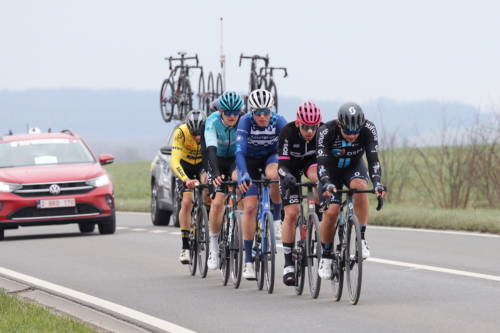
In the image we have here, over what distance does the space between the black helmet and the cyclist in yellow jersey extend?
3.05 metres

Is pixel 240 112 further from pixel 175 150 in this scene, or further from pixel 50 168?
pixel 50 168

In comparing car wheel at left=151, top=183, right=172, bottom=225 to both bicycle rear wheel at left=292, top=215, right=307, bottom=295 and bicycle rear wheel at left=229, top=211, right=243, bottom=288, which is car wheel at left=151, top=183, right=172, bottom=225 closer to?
bicycle rear wheel at left=229, top=211, right=243, bottom=288

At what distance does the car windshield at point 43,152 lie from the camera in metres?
18.3

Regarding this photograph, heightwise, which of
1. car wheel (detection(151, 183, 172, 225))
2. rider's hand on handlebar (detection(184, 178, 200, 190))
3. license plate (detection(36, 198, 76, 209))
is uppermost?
rider's hand on handlebar (detection(184, 178, 200, 190))

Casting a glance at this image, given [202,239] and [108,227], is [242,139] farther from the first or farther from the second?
[108,227]

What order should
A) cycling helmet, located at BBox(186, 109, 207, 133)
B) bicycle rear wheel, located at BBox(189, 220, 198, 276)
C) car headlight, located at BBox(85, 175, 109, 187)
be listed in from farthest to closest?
1. car headlight, located at BBox(85, 175, 109, 187)
2. bicycle rear wheel, located at BBox(189, 220, 198, 276)
3. cycling helmet, located at BBox(186, 109, 207, 133)

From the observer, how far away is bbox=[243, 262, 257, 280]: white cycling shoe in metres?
10.5

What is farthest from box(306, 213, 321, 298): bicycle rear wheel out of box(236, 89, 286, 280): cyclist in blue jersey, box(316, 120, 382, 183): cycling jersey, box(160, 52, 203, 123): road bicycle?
box(160, 52, 203, 123): road bicycle

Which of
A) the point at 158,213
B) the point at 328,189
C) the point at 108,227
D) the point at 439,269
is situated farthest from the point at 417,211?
the point at 328,189

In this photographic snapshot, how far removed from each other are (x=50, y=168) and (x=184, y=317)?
32.0 feet

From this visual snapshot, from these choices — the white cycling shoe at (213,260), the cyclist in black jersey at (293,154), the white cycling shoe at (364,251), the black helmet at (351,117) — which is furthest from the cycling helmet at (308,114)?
the white cycling shoe at (213,260)

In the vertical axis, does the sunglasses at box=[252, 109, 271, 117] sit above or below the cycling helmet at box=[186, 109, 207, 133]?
above

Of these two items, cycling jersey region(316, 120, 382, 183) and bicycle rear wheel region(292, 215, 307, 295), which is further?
bicycle rear wheel region(292, 215, 307, 295)

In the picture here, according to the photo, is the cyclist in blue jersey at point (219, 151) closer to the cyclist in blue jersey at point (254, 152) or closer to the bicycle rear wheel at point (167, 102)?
the cyclist in blue jersey at point (254, 152)
